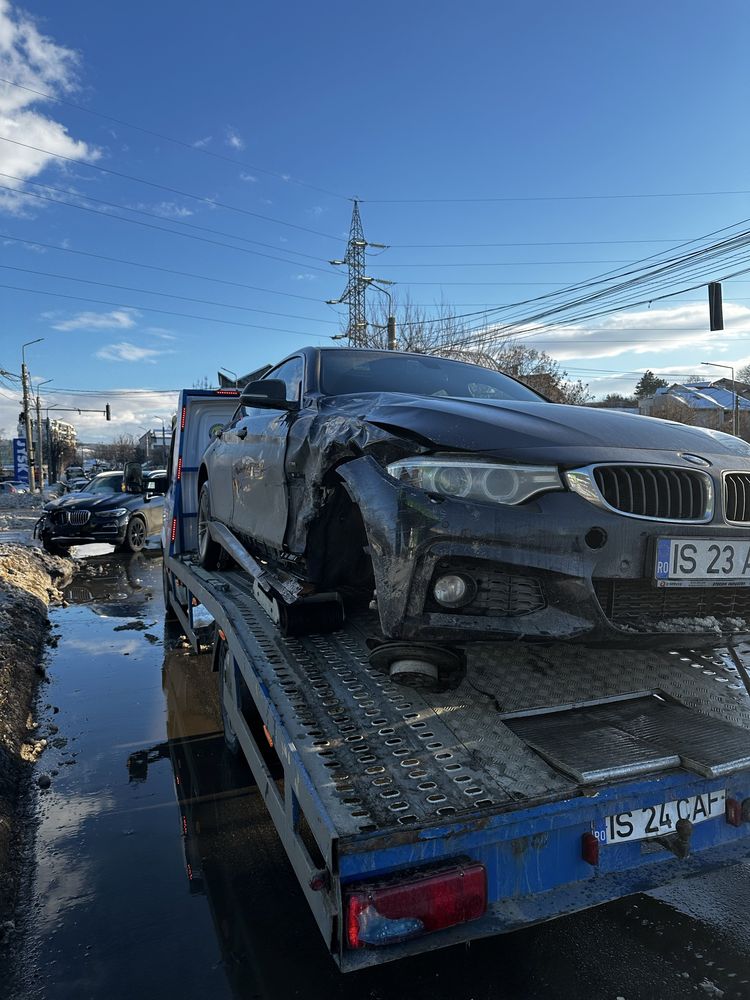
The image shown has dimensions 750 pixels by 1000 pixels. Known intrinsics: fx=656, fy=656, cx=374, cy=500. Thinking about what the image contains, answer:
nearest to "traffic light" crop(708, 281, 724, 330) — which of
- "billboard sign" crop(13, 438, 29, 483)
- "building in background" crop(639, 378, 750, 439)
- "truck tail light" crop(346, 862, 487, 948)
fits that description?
"truck tail light" crop(346, 862, 487, 948)

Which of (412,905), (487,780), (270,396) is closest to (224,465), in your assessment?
(270,396)

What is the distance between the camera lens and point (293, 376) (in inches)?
150

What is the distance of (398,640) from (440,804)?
55 cm

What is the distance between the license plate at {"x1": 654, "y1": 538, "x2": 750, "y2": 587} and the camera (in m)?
2.14

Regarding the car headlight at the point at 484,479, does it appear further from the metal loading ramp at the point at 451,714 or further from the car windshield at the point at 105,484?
the car windshield at the point at 105,484

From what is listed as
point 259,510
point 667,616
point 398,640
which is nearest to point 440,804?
point 398,640

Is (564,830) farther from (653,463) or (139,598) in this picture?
(139,598)

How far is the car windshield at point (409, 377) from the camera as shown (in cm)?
338

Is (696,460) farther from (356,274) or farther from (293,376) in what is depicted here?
(356,274)

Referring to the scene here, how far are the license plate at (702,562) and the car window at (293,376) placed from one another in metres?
2.07

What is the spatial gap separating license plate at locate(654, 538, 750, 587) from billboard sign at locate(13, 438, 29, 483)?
131ft

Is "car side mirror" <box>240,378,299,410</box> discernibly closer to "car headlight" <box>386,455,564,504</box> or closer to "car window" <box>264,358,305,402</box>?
"car window" <box>264,358,305,402</box>

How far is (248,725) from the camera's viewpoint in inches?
120

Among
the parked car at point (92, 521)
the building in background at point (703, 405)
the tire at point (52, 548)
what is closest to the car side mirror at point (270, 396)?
the parked car at point (92, 521)
